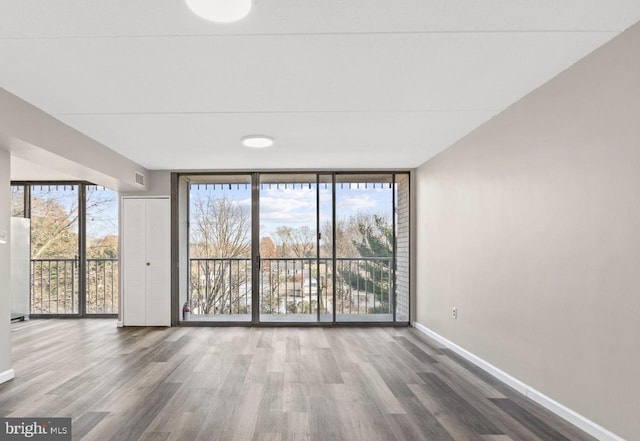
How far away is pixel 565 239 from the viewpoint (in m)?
2.60

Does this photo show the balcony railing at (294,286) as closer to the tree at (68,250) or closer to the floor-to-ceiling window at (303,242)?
the floor-to-ceiling window at (303,242)

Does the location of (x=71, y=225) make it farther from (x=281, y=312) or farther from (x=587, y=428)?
(x=587, y=428)

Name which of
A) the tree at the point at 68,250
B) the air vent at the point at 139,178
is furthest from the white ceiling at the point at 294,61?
the tree at the point at 68,250

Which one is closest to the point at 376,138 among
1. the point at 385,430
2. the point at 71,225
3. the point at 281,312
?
the point at 385,430

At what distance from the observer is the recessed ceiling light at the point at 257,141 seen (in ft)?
13.2

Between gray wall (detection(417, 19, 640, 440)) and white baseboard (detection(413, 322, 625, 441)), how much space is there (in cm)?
4

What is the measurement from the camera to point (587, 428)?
2404 mm

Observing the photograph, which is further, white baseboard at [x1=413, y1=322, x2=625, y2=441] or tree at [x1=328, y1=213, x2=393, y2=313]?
tree at [x1=328, y1=213, x2=393, y2=313]

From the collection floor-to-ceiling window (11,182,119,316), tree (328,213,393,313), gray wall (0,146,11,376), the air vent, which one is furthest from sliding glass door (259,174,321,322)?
gray wall (0,146,11,376)

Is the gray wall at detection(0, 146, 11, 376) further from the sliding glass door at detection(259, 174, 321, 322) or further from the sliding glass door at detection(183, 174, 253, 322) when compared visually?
the sliding glass door at detection(259, 174, 321, 322)

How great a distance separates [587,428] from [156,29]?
3.24m

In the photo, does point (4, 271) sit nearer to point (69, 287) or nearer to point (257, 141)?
point (257, 141)

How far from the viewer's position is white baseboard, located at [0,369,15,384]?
334 centimetres

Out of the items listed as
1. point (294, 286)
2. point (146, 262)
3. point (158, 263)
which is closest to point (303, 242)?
point (294, 286)
